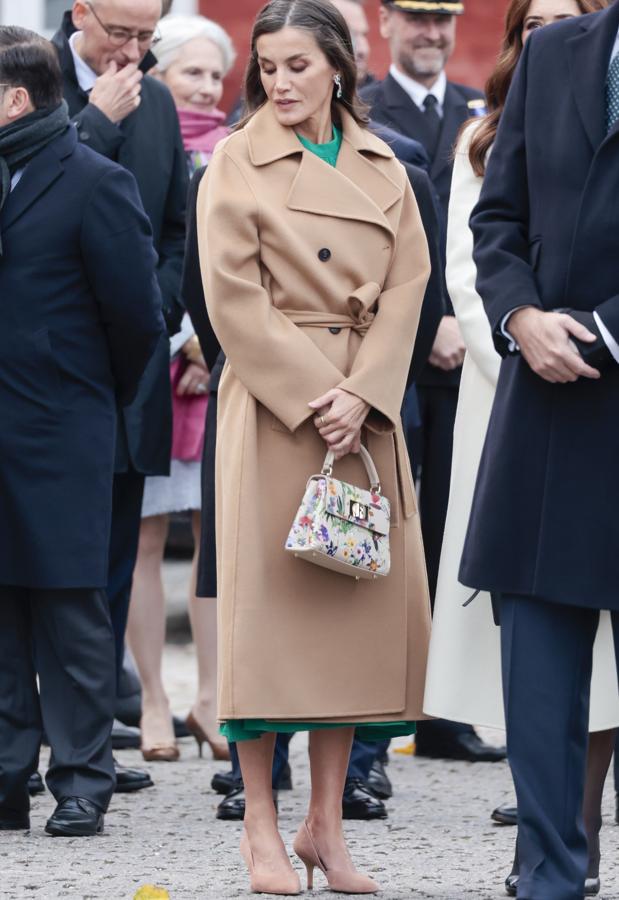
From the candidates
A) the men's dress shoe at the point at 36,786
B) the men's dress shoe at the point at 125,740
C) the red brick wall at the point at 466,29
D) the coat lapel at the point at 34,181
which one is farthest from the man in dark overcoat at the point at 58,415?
the red brick wall at the point at 466,29

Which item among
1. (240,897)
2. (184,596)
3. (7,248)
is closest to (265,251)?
(7,248)

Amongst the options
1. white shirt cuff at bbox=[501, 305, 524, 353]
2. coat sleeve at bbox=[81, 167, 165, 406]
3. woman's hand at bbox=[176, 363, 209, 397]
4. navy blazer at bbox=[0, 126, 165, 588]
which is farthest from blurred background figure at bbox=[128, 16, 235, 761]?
white shirt cuff at bbox=[501, 305, 524, 353]

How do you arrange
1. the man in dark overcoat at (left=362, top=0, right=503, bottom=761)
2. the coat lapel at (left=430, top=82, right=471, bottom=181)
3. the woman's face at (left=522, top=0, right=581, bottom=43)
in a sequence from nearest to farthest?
the woman's face at (left=522, top=0, right=581, bottom=43), the man in dark overcoat at (left=362, top=0, right=503, bottom=761), the coat lapel at (left=430, top=82, right=471, bottom=181)

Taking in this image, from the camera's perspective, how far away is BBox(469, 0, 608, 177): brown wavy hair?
496 centimetres

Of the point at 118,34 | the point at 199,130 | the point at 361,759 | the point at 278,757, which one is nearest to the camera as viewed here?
the point at 278,757

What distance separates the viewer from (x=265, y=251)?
4.55 m

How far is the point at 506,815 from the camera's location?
5.43 metres

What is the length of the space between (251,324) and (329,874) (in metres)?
1.23

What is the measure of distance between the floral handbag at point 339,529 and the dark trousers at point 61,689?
1.03 metres

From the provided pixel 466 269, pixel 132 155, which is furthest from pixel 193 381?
pixel 466 269

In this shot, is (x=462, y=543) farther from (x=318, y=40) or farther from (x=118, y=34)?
(x=118, y=34)

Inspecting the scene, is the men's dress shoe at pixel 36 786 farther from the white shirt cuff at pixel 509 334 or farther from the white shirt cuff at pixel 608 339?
the white shirt cuff at pixel 608 339

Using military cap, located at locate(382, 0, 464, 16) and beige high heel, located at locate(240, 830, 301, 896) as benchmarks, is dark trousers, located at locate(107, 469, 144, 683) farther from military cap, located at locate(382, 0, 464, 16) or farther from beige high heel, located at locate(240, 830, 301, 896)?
military cap, located at locate(382, 0, 464, 16)

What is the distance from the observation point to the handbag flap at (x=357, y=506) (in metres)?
4.40
